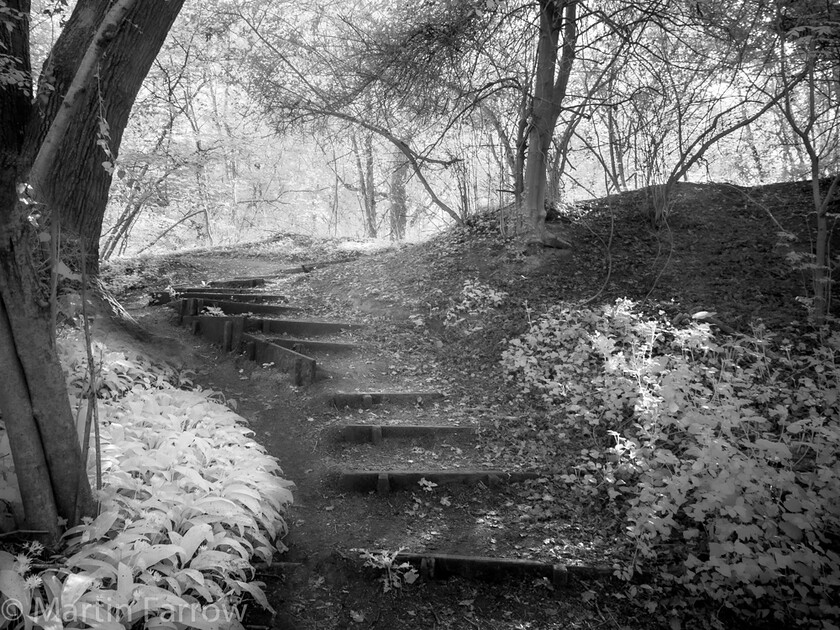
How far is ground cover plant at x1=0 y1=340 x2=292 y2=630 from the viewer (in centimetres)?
209

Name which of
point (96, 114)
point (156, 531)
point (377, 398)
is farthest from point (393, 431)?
point (96, 114)

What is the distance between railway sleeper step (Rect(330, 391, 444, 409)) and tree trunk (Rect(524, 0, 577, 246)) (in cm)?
345

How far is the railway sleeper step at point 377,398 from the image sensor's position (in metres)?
4.99

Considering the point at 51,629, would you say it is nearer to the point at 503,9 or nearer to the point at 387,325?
the point at 387,325

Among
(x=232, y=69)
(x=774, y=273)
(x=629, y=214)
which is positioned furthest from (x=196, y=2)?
(x=774, y=273)

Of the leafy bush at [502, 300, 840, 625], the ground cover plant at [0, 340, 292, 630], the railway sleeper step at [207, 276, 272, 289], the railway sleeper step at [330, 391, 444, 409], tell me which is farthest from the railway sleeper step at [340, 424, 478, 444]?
the railway sleeper step at [207, 276, 272, 289]

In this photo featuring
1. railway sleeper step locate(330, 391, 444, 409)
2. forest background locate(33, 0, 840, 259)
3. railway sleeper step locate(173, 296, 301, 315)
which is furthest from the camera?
railway sleeper step locate(173, 296, 301, 315)

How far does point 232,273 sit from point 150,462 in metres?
7.52

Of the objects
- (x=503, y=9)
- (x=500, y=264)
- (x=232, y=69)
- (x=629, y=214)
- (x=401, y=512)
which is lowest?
(x=401, y=512)

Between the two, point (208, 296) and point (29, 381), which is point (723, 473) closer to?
point (29, 381)

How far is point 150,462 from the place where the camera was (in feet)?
9.92

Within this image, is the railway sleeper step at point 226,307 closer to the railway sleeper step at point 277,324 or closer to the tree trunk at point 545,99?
the railway sleeper step at point 277,324

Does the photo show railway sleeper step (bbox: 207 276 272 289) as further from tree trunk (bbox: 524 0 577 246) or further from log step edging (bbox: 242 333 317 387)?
tree trunk (bbox: 524 0 577 246)

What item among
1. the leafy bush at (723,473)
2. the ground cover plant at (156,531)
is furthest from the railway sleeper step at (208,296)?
the leafy bush at (723,473)
